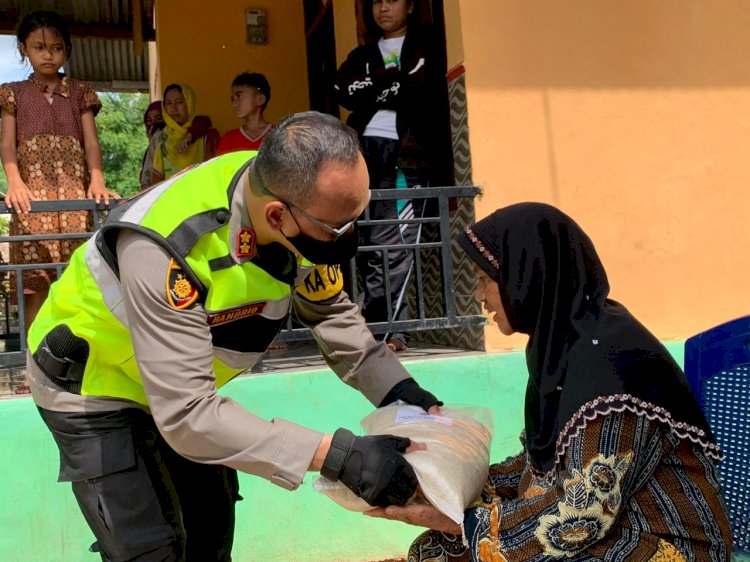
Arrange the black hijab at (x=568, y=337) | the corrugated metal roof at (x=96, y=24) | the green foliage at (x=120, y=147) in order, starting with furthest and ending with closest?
the green foliage at (x=120, y=147) → the corrugated metal roof at (x=96, y=24) → the black hijab at (x=568, y=337)

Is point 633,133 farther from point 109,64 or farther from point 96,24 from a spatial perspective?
point 109,64

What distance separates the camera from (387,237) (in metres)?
3.92

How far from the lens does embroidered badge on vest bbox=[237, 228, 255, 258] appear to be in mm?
1824

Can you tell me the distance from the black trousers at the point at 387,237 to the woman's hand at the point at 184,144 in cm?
239

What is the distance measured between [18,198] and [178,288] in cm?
203

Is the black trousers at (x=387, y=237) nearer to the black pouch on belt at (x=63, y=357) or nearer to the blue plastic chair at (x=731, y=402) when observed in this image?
the blue plastic chair at (x=731, y=402)

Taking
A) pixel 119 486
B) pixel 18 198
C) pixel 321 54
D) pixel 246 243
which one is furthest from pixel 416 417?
pixel 321 54

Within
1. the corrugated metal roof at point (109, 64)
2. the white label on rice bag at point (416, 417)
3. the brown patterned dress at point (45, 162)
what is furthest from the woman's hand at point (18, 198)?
the corrugated metal roof at point (109, 64)

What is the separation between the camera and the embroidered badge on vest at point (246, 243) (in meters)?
1.82

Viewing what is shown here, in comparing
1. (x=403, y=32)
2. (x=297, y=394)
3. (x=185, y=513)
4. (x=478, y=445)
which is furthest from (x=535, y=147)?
(x=185, y=513)

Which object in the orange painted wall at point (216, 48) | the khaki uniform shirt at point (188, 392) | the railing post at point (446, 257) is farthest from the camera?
the orange painted wall at point (216, 48)

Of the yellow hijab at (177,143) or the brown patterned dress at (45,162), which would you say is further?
the yellow hijab at (177,143)

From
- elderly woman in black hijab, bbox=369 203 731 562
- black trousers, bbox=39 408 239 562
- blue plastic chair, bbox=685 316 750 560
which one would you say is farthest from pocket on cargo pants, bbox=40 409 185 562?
blue plastic chair, bbox=685 316 750 560

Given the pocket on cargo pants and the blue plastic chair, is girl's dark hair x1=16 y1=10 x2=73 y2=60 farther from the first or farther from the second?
the blue plastic chair
